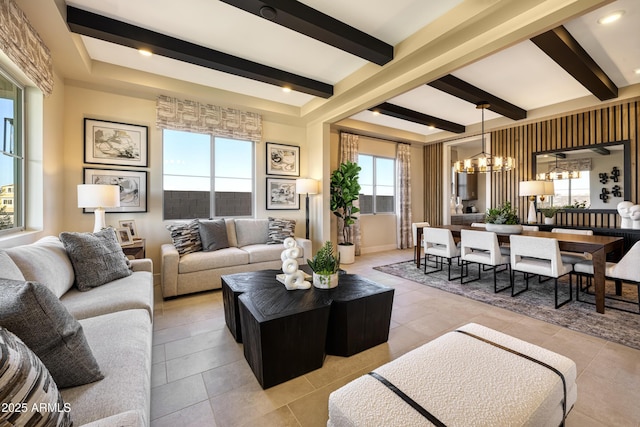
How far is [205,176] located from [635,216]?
6.52 meters

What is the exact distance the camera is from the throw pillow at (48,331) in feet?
3.08

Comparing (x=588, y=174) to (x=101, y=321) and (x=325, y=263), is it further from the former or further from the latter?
(x=101, y=321)

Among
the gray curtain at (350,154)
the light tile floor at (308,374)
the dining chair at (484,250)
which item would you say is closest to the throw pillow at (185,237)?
the light tile floor at (308,374)

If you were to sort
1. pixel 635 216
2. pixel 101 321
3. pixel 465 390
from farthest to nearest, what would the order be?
pixel 635 216
pixel 101 321
pixel 465 390

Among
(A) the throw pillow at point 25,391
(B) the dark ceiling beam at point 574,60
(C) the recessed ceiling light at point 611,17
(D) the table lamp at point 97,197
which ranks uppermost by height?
(C) the recessed ceiling light at point 611,17

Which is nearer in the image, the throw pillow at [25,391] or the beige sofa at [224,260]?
the throw pillow at [25,391]

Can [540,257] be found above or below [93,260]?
below

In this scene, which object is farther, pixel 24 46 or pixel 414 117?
pixel 414 117

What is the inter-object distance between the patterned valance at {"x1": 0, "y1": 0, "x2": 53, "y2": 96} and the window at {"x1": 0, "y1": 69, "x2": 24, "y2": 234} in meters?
0.22

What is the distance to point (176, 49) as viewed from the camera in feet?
9.45

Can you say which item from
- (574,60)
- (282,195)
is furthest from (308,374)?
(574,60)

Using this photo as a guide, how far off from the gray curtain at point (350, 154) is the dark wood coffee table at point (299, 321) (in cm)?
321

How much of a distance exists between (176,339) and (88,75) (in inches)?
130

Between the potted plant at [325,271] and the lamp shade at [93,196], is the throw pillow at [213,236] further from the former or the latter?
the potted plant at [325,271]
